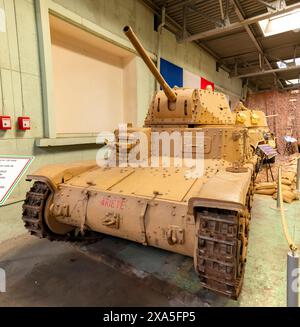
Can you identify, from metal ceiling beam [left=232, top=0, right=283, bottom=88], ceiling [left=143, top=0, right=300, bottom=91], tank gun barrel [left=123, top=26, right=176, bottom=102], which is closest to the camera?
tank gun barrel [left=123, top=26, right=176, bottom=102]

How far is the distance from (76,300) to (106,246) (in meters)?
1.13

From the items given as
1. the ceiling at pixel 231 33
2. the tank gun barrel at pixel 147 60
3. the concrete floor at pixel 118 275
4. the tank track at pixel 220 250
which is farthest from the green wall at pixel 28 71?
the tank track at pixel 220 250

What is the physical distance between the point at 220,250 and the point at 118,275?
135 centimetres

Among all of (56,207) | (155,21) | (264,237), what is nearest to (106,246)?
(56,207)

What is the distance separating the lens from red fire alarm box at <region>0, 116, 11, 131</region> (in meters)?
4.22

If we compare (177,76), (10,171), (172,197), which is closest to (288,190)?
(172,197)

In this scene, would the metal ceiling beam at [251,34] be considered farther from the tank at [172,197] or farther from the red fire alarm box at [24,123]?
the red fire alarm box at [24,123]

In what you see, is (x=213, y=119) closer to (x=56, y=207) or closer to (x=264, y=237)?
(x=264, y=237)

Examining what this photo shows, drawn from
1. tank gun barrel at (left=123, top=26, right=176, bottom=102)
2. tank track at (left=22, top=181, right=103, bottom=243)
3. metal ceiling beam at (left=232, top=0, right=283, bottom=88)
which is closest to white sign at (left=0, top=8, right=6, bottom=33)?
tank gun barrel at (left=123, top=26, right=176, bottom=102)

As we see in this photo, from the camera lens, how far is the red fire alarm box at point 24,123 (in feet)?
14.9

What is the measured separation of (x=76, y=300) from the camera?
242cm

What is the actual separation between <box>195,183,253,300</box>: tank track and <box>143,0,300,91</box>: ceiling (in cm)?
666

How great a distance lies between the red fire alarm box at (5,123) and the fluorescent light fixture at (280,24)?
28.3 ft

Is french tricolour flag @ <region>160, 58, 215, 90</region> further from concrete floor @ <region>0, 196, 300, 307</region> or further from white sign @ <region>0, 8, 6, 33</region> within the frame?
concrete floor @ <region>0, 196, 300, 307</region>
